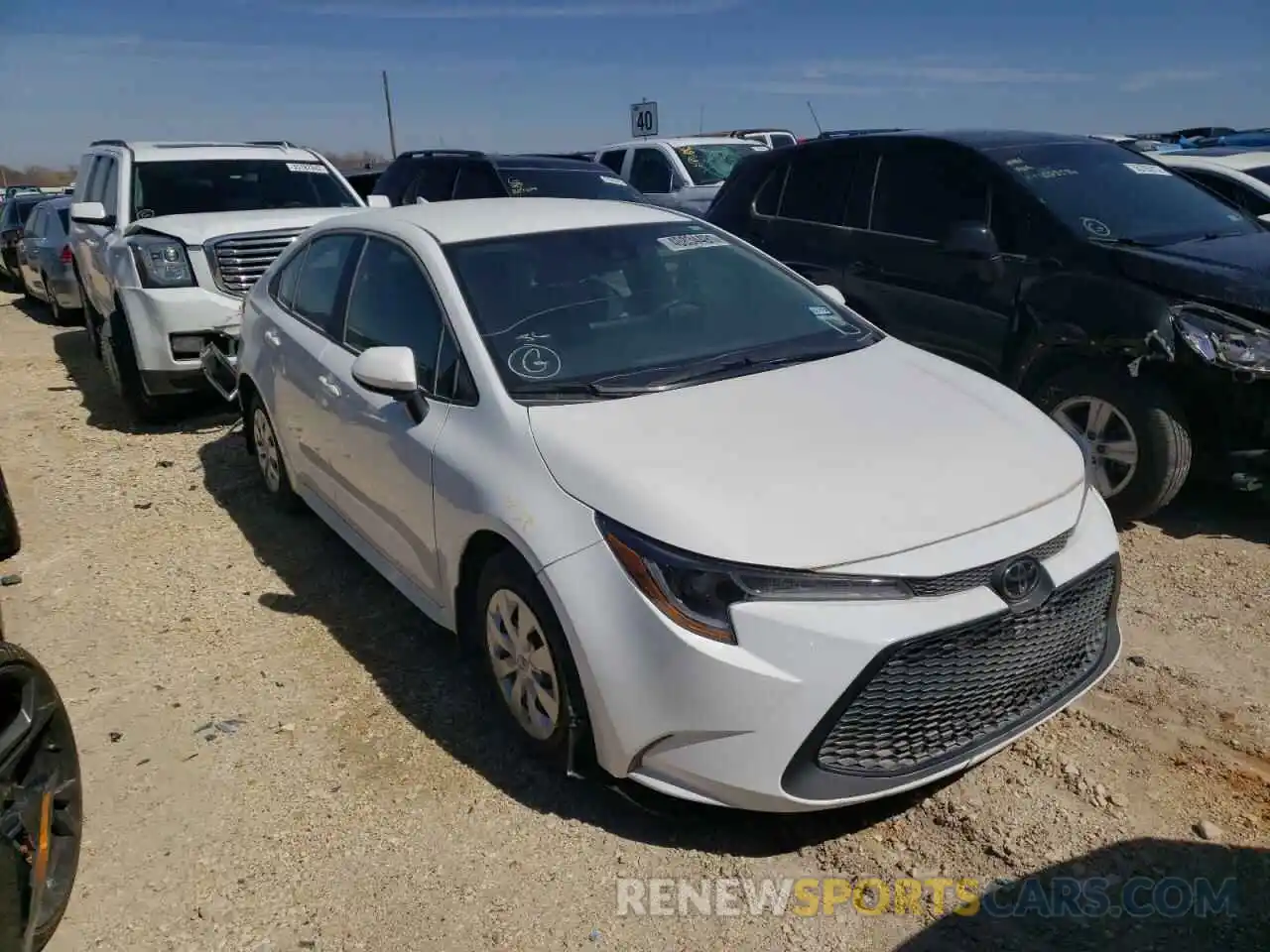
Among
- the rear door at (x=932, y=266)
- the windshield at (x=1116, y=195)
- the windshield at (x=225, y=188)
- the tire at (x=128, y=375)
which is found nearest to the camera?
the windshield at (x=1116, y=195)

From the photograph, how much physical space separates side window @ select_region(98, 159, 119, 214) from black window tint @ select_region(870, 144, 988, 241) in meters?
5.89

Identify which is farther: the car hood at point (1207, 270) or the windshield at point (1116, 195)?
the windshield at point (1116, 195)

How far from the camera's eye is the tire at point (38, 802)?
7.77ft

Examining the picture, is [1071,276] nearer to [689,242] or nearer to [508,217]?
[689,242]

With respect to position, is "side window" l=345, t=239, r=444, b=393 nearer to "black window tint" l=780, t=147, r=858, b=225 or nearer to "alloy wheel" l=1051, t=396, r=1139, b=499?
"alloy wheel" l=1051, t=396, r=1139, b=499

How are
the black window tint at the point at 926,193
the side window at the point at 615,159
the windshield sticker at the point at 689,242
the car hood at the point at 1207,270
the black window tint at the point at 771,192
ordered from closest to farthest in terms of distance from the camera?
the windshield sticker at the point at 689,242, the car hood at the point at 1207,270, the black window tint at the point at 926,193, the black window tint at the point at 771,192, the side window at the point at 615,159

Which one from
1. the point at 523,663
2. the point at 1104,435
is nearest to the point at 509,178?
the point at 1104,435

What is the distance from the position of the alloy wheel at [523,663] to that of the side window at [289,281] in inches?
95.9

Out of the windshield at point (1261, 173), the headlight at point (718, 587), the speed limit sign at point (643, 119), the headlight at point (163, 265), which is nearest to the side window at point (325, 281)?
the headlight at point (718, 587)

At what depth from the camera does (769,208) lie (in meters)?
6.73

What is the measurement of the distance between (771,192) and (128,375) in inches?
182

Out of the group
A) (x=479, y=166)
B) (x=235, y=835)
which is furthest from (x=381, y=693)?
(x=479, y=166)

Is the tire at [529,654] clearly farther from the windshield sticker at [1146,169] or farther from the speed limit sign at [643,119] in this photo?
the speed limit sign at [643,119]

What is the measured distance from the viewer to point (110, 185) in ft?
27.3
